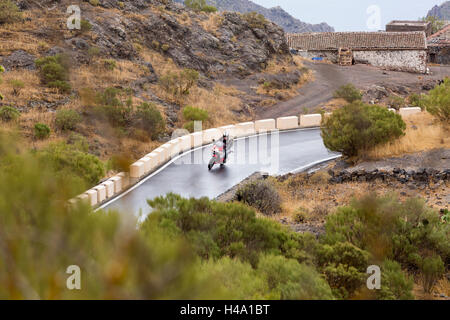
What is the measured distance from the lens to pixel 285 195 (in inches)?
630

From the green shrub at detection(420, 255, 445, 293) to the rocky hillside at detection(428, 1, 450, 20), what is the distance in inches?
7530

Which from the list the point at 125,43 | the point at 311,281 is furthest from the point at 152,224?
the point at 125,43

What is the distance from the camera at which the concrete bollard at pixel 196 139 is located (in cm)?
2330

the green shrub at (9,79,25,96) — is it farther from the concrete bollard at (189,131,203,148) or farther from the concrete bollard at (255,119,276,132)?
the concrete bollard at (255,119,276,132)

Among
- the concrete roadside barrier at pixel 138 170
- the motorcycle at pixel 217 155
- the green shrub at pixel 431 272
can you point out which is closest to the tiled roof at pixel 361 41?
the motorcycle at pixel 217 155

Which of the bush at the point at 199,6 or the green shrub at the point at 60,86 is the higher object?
the bush at the point at 199,6

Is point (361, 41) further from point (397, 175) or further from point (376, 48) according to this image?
point (397, 175)

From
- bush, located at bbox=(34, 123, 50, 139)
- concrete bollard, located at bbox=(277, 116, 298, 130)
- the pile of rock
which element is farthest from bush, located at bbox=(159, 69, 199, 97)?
the pile of rock

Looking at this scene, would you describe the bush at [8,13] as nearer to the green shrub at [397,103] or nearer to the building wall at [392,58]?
the green shrub at [397,103]

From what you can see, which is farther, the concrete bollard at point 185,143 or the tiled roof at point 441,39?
the tiled roof at point 441,39

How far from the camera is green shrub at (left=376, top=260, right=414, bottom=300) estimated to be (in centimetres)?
718

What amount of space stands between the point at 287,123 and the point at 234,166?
9016 millimetres

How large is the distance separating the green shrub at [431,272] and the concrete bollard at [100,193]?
10105 mm

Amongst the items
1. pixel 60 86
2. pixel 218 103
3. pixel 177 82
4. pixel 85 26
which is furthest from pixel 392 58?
pixel 60 86
